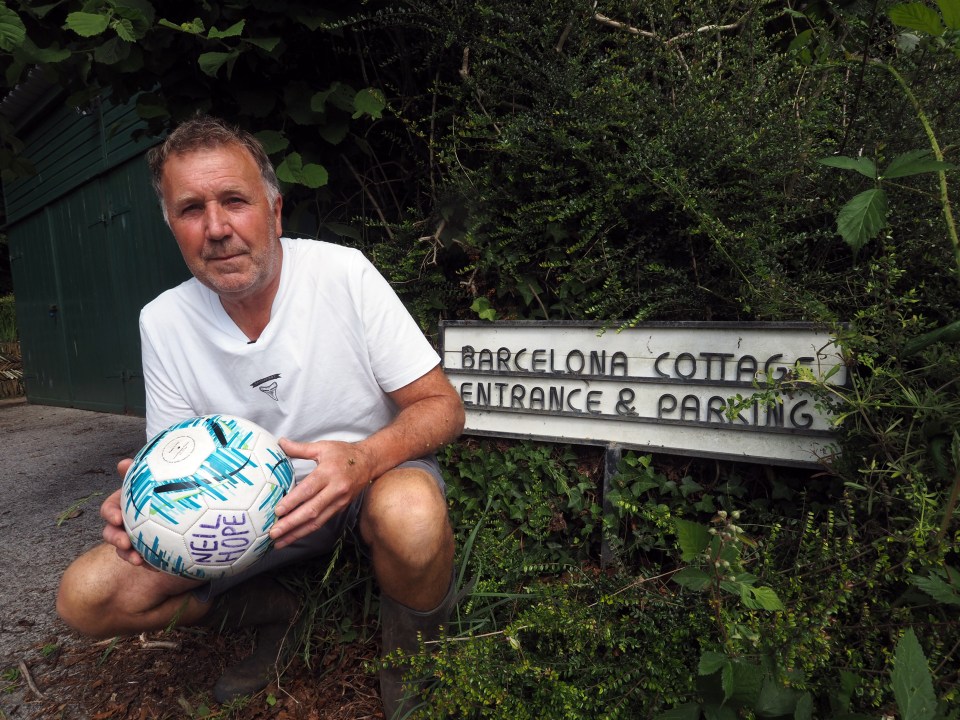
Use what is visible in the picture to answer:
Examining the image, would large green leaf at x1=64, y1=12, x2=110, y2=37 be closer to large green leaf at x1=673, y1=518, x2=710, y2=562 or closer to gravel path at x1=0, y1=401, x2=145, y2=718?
gravel path at x1=0, y1=401, x2=145, y2=718

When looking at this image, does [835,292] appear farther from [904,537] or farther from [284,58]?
[284,58]

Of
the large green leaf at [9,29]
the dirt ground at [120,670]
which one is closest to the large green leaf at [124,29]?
the large green leaf at [9,29]

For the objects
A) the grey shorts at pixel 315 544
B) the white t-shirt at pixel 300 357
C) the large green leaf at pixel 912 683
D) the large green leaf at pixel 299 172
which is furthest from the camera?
the large green leaf at pixel 299 172

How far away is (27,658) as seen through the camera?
2.04 meters

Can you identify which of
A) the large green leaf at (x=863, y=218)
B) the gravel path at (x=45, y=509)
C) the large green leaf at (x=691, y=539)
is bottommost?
the gravel path at (x=45, y=509)

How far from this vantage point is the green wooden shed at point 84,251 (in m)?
5.31

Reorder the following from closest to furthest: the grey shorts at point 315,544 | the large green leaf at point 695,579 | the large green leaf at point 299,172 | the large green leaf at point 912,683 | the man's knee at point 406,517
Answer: the large green leaf at point 912,683, the large green leaf at point 695,579, the man's knee at point 406,517, the grey shorts at point 315,544, the large green leaf at point 299,172

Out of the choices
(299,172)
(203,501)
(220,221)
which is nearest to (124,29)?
(299,172)

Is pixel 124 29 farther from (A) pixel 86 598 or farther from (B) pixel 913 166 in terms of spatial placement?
(B) pixel 913 166

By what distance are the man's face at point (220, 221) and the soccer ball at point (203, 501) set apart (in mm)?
556

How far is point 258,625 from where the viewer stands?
1.94 metres

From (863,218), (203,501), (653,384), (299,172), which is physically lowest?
(203,501)

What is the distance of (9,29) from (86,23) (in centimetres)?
29

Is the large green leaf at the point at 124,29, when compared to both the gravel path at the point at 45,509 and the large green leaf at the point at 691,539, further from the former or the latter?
the large green leaf at the point at 691,539
